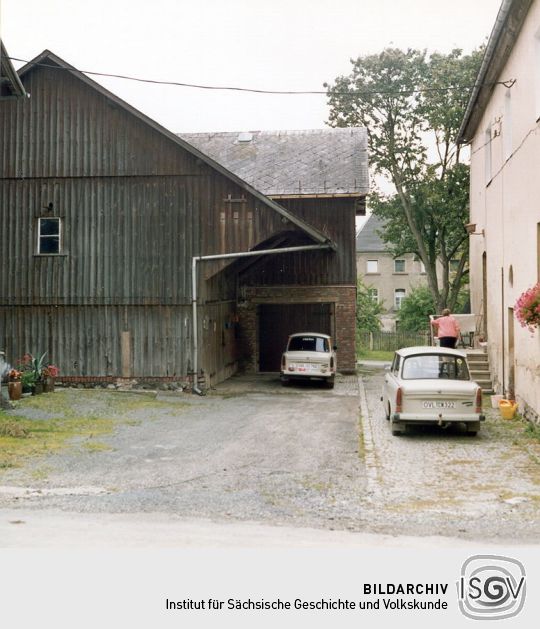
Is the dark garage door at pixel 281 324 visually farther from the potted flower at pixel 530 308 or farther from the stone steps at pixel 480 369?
the potted flower at pixel 530 308

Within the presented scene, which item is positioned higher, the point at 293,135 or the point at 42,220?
the point at 293,135

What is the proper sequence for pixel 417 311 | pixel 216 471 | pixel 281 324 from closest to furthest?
1. pixel 216 471
2. pixel 281 324
3. pixel 417 311

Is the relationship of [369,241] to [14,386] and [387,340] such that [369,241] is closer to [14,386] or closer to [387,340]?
[387,340]

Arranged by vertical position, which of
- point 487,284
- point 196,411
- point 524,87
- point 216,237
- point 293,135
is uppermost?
point 293,135

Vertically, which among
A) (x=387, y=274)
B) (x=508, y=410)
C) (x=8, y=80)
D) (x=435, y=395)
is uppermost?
(x=8, y=80)

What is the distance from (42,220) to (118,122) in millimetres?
3536

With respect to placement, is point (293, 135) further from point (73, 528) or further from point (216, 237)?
point (73, 528)

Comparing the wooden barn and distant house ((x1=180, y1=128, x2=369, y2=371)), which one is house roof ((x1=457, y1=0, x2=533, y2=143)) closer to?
distant house ((x1=180, y1=128, x2=369, y2=371))

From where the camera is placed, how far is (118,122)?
68.3 feet

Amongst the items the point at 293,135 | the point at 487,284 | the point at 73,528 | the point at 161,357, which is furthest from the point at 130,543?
the point at 293,135

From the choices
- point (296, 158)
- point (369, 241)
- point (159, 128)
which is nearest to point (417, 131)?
point (296, 158)

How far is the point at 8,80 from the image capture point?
1777 centimetres

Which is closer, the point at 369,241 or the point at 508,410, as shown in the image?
the point at 508,410

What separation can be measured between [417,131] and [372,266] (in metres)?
25.7
